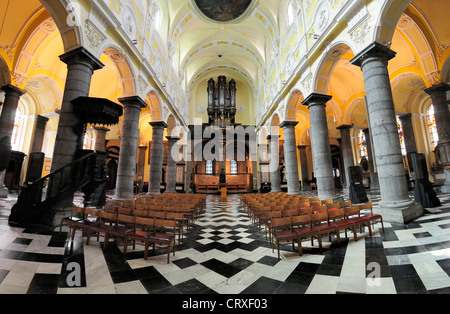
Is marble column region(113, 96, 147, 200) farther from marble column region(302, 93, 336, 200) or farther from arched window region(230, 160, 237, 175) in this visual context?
arched window region(230, 160, 237, 175)

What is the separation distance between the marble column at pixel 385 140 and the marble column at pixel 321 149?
8.65 feet

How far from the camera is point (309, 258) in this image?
9.37 feet

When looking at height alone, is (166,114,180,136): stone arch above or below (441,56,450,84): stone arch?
below

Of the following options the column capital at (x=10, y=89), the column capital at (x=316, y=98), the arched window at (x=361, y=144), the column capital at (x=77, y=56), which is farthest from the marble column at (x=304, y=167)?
the column capital at (x=10, y=89)

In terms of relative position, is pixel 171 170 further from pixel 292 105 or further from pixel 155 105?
pixel 292 105

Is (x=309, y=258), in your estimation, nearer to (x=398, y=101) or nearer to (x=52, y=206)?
(x=52, y=206)

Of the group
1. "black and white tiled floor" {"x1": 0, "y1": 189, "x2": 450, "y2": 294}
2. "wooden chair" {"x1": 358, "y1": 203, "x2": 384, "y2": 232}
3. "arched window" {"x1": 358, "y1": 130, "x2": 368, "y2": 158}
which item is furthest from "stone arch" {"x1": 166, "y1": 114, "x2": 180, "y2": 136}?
"arched window" {"x1": 358, "y1": 130, "x2": 368, "y2": 158}

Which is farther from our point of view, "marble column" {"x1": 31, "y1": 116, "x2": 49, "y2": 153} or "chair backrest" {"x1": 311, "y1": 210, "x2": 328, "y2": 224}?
"marble column" {"x1": 31, "y1": 116, "x2": 49, "y2": 153}

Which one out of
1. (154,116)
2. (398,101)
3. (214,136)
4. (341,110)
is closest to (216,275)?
(154,116)

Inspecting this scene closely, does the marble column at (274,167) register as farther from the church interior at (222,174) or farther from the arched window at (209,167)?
the arched window at (209,167)

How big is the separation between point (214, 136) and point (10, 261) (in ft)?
65.4

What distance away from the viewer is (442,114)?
8594mm

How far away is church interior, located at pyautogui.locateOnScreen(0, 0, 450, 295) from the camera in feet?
8.06

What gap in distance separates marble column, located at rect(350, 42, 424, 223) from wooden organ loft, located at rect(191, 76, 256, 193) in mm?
16246
